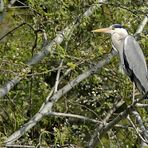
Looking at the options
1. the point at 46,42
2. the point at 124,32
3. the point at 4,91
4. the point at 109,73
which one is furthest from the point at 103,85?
the point at 4,91

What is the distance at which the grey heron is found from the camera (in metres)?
3.95

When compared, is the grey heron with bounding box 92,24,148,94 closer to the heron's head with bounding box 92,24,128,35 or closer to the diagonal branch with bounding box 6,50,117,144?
the heron's head with bounding box 92,24,128,35

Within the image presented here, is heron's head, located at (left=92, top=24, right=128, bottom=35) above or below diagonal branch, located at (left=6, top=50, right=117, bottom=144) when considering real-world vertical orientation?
above

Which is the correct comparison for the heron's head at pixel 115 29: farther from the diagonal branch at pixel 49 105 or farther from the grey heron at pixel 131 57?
the diagonal branch at pixel 49 105

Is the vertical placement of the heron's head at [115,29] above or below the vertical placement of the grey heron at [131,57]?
above

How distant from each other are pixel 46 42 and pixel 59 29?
24 centimetres

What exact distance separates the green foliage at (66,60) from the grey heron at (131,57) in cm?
9

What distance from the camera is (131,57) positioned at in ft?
13.4

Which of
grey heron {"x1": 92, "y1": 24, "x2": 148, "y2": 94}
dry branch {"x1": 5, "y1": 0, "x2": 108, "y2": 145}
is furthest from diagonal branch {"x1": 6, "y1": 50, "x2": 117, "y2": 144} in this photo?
grey heron {"x1": 92, "y1": 24, "x2": 148, "y2": 94}

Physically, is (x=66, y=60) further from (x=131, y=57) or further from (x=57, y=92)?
(x=131, y=57)

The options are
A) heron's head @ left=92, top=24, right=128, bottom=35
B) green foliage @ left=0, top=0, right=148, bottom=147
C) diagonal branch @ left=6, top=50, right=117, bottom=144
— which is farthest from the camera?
heron's head @ left=92, top=24, right=128, bottom=35

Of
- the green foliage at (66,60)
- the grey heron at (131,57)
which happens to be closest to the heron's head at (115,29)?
the grey heron at (131,57)

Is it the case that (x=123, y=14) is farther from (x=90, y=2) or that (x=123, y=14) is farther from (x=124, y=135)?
(x=124, y=135)

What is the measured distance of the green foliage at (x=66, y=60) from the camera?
12.7 ft
